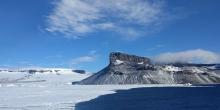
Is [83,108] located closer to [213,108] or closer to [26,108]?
[26,108]

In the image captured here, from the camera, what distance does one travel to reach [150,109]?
192ft

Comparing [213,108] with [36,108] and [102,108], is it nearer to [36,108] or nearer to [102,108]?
[102,108]

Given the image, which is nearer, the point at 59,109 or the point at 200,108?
the point at 59,109

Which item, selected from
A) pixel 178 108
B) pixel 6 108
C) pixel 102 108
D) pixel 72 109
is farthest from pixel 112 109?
pixel 6 108

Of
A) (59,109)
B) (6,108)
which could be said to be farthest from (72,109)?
(6,108)

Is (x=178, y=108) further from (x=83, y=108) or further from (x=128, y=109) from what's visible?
(x=83, y=108)

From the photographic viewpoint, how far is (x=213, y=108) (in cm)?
6034

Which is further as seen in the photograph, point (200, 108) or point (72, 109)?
point (200, 108)

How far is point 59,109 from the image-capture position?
5547 centimetres

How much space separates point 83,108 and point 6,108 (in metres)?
11.2

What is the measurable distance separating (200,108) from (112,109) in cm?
1410

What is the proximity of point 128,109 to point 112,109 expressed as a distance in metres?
2.41

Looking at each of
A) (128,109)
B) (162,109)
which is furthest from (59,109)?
(162,109)

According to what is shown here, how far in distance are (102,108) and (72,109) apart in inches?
224
